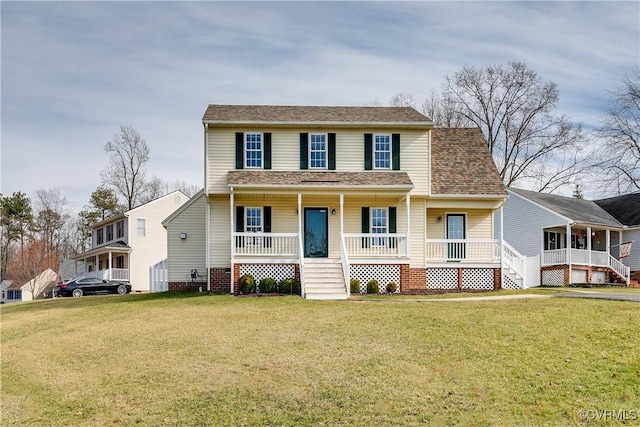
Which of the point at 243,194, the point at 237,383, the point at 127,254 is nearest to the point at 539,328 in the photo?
the point at 237,383

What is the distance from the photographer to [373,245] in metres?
24.4

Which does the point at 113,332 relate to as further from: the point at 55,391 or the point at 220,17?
the point at 220,17

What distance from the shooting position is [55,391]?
11.2 meters

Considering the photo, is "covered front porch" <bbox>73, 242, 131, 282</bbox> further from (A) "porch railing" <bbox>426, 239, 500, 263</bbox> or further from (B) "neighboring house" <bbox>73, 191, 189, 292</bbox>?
(A) "porch railing" <bbox>426, 239, 500, 263</bbox>

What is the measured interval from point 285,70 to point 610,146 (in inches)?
1098

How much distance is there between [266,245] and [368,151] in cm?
542

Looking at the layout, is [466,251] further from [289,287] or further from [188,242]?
[188,242]

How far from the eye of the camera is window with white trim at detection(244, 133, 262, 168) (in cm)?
2489

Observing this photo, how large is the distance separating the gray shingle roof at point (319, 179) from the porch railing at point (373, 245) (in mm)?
1931

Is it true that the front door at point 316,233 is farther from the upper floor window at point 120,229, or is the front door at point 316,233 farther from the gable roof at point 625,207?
the upper floor window at point 120,229

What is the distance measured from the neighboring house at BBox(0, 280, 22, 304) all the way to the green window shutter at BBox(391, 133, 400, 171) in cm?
4485

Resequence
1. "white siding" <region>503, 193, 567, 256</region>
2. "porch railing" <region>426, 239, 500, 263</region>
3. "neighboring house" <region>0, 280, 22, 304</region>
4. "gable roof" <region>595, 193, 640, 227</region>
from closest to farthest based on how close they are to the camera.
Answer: "porch railing" <region>426, 239, 500, 263</region> < "white siding" <region>503, 193, 567, 256</region> < "gable roof" <region>595, 193, 640, 227</region> < "neighboring house" <region>0, 280, 22, 304</region>

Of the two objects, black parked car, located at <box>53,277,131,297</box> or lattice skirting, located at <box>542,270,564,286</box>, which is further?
black parked car, located at <box>53,277,131,297</box>

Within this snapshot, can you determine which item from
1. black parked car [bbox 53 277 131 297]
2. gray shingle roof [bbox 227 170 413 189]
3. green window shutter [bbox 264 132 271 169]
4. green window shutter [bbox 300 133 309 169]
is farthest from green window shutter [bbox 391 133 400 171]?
black parked car [bbox 53 277 131 297]
